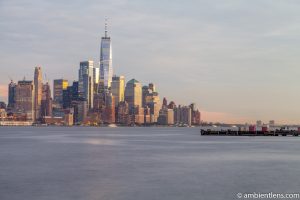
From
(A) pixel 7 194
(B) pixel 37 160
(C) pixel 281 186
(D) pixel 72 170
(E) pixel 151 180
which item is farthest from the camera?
(B) pixel 37 160

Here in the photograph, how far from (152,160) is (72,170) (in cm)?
1740

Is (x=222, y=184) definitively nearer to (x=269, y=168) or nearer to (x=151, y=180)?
(x=151, y=180)

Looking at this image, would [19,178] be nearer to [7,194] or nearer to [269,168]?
[7,194]

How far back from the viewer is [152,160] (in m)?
72.7

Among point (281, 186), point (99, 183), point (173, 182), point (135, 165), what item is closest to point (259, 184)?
point (281, 186)

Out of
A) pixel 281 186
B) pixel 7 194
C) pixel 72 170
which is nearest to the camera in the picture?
pixel 7 194

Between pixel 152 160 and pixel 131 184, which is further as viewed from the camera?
pixel 152 160

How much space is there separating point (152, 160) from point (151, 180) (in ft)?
76.8

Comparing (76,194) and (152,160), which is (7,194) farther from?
(152,160)

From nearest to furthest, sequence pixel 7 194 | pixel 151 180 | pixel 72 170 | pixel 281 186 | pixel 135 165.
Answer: pixel 7 194 < pixel 281 186 < pixel 151 180 < pixel 72 170 < pixel 135 165

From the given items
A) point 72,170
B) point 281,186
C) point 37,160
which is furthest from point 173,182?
point 37,160

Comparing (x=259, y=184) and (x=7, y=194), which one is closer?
(x=7, y=194)

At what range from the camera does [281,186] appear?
45625 millimetres

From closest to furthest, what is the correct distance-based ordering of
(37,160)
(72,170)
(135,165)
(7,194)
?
(7,194) < (72,170) < (135,165) < (37,160)
